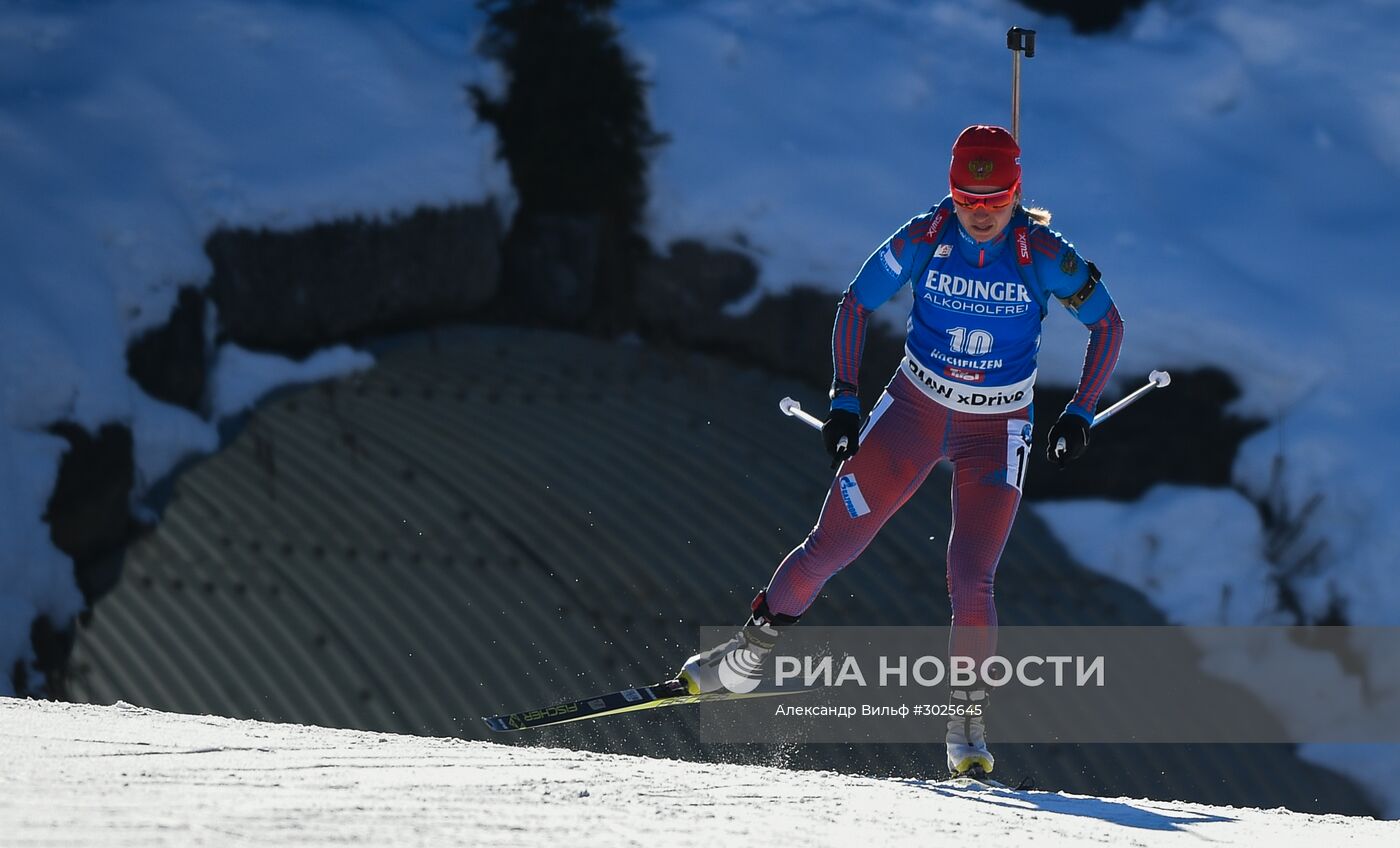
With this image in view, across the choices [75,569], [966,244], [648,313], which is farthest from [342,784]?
[648,313]

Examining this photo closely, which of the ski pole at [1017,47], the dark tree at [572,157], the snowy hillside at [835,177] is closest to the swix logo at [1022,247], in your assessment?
the ski pole at [1017,47]

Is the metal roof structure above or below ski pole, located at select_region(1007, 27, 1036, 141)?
below

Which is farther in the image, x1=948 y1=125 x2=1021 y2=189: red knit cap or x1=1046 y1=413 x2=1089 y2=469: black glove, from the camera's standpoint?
x1=1046 y1=413 x2=1089 y2=469: black glove

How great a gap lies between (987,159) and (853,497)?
3.92 ft

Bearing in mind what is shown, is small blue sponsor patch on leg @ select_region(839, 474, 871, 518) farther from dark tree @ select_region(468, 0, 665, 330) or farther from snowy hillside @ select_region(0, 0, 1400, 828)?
dark tree @ select_region(468, 0, 665, 330)

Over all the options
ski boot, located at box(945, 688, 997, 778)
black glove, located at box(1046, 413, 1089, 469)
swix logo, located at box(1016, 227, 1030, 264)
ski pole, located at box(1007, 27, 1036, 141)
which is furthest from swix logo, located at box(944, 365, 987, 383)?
ski pole, located at box(1007, 27, 1036, 141)

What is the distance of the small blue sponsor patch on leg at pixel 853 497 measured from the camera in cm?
598

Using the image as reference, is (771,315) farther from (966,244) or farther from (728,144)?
(966,244)

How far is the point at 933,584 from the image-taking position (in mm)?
10117

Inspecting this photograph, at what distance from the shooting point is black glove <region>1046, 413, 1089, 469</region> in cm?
589

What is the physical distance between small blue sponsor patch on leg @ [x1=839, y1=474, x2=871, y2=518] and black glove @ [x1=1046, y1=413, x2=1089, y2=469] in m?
0.63

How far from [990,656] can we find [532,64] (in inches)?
351

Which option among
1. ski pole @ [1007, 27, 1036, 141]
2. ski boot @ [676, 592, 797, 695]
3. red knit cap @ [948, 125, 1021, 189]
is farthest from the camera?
ski pole @ [1007, 27, 1036, 141]

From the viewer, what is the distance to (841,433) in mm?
5895
